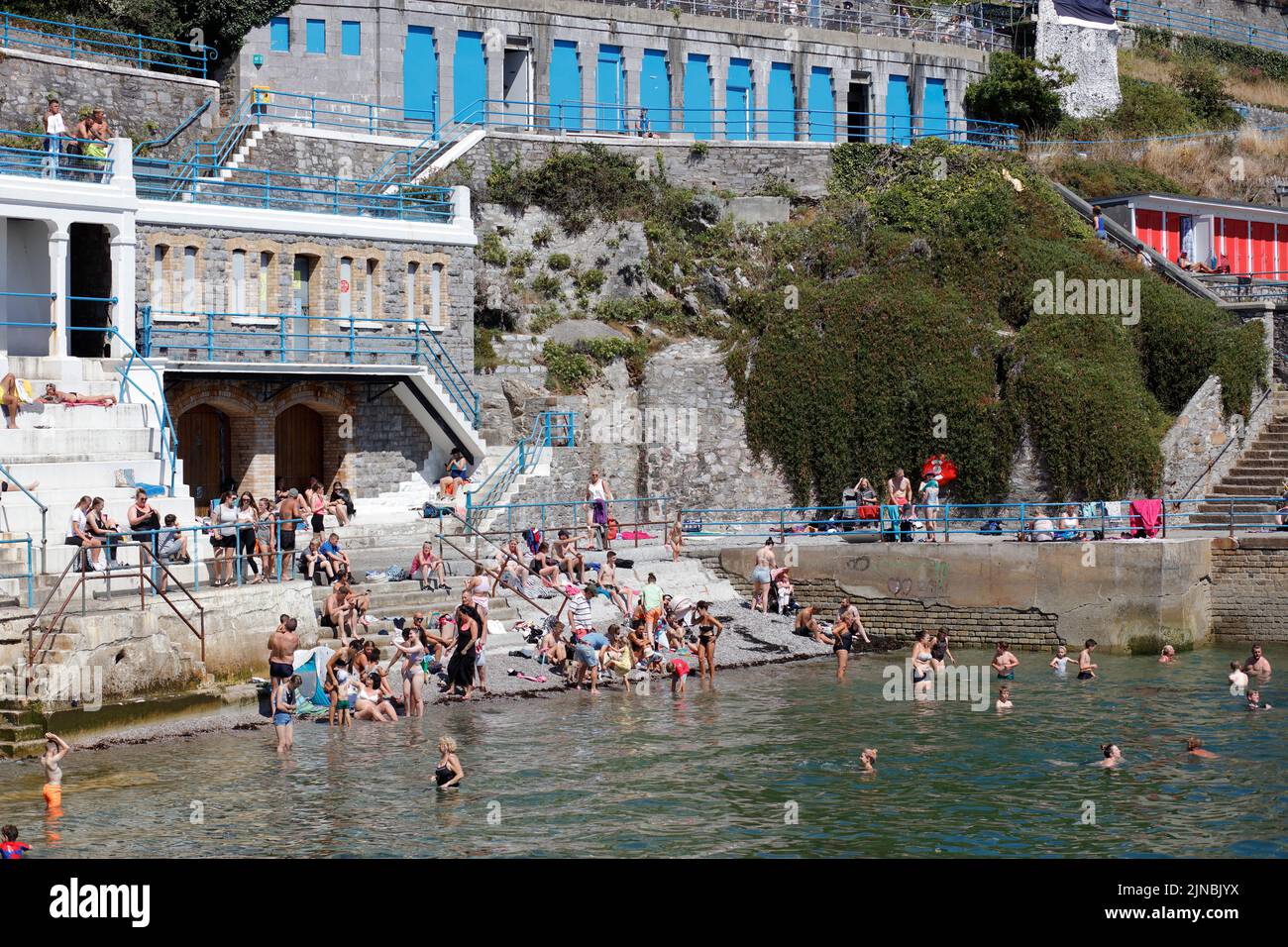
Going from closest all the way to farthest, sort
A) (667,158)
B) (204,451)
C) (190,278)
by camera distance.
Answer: (190,278) < (204,451) < (667,158)

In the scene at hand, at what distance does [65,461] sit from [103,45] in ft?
47.6

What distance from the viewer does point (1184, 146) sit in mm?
48812

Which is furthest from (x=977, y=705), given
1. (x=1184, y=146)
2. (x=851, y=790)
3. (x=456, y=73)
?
(x=1184, y=146)

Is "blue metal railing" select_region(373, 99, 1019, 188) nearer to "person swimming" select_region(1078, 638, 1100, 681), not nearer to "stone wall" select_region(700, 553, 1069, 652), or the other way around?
"stone wall" select_region(700, 553, 1069, 652)

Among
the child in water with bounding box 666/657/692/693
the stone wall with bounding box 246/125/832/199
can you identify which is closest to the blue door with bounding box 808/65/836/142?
the stone wall with bounding box 246/125/832/199

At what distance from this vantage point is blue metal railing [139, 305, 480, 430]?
28547 mm

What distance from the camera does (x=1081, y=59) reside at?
50531 millimetres

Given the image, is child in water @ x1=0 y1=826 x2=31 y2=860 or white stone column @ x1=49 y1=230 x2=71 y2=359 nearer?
child in water @ x1=0 y1=826 x2=31 y2=860

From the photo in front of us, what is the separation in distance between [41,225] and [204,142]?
4.39 metres

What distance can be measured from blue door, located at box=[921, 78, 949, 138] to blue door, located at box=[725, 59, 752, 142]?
5.73 m

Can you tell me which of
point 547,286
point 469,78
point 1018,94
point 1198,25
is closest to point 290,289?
point 547,286

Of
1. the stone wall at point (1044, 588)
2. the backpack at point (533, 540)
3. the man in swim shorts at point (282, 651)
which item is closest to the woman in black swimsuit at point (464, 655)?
the man in swim shorts at point (282, 651)

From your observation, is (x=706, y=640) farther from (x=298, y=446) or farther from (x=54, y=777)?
(x=54, y=777)

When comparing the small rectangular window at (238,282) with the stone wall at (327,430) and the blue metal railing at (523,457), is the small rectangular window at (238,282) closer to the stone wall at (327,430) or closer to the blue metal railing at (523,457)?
the stone wall at (327,430)
